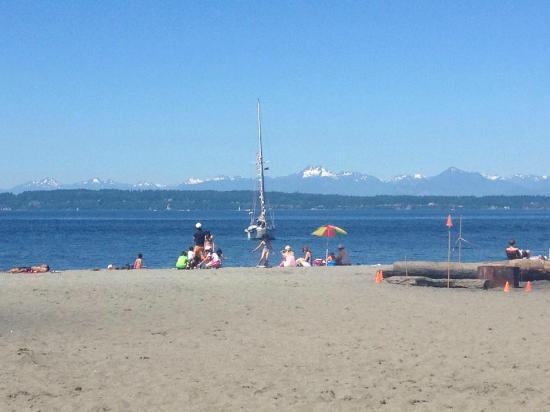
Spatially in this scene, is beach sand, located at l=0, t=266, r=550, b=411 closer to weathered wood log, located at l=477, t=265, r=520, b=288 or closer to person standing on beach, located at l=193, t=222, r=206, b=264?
weathered wood log, located at l=477, t=265, r=520, b=288

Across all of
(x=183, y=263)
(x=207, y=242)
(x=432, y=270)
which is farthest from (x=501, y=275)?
(x=183, y=263)

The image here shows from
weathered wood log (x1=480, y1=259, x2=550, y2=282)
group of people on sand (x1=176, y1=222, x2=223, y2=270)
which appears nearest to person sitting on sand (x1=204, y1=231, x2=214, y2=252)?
group of people on sand (x1=176, y1=222, x2=223, y2=270)

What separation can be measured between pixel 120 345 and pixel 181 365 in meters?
1.77

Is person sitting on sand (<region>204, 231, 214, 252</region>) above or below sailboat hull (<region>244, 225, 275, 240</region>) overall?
above

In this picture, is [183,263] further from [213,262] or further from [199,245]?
Result: [213,262]

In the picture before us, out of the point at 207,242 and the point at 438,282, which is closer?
the point at 438,282

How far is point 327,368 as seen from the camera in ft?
39.1

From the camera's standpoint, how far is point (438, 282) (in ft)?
74.4

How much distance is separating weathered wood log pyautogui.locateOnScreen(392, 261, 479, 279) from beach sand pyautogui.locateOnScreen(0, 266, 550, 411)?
135cm

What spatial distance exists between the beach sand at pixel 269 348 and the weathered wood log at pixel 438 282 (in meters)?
0.62

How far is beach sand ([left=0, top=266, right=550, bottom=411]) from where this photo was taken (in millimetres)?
10234

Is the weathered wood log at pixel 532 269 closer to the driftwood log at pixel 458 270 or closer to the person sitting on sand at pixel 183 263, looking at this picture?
the driftwood log at pixel 458 270

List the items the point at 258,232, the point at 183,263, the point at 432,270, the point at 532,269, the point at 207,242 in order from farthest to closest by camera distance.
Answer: the point at 258,232
the point at 207,242
the point at 183,263
the point at 532,269
the point at 432,270

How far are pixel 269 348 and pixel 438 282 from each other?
406 inches
